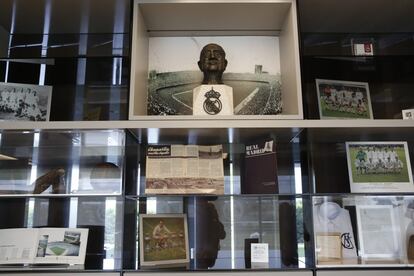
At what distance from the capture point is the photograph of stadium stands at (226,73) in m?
2.10

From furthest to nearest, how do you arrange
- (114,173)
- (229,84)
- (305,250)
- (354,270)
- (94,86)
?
(94,86) → (229,84) → (114,173) → (305,250) → (354,270)

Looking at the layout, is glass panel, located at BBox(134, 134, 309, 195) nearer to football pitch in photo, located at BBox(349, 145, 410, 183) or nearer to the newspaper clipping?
the newspaper clipping

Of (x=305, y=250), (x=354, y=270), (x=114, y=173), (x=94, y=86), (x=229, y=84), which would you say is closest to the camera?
(x=354, y=270)

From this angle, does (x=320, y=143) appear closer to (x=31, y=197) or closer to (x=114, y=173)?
(x=114, y=173)

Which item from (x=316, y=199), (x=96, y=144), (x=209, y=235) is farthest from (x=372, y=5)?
(x=96, y=144)

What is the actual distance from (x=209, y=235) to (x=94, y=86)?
1087mm

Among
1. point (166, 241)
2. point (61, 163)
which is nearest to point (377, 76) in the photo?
point (166, 241)

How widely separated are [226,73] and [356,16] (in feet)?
2.56

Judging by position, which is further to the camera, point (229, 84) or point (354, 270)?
point (229, 84)

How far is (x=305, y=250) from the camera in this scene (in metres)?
1.84

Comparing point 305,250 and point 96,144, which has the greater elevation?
point 96,144

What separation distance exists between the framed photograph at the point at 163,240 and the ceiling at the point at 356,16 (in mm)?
1281

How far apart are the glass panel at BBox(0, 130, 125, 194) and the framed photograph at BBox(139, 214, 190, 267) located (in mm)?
253

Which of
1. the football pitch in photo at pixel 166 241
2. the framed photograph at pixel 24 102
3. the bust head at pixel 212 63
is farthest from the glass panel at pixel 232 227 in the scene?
the framed photograph at pixel 24 102
